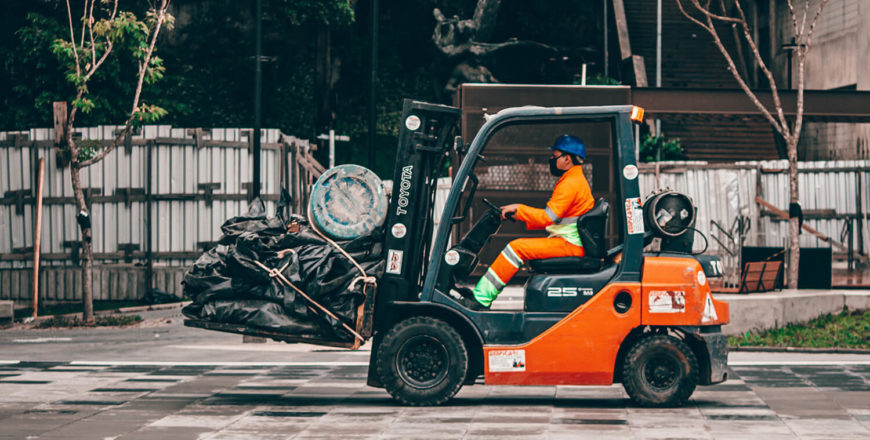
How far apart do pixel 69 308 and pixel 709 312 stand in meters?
14.0

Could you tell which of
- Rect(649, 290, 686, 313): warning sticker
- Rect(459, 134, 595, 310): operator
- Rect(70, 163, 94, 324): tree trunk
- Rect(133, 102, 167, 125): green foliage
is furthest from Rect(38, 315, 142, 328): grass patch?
Rect(649, 290, 686, 313): warning sticker

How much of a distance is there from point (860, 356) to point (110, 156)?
43.1 feet

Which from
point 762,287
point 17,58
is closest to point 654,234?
point 762,287

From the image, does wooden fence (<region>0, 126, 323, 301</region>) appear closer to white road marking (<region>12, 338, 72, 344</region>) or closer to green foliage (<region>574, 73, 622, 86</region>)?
white road marking (<region>12, 338, 72, 344</region>)

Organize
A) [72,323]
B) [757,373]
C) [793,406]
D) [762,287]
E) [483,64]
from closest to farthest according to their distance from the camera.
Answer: [793,406] < [757,373] < [762,287] < [72,323] < [483,64]

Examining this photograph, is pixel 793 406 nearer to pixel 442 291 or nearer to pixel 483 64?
pixel 442 291

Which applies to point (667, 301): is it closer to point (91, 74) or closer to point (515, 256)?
point (515, 256)

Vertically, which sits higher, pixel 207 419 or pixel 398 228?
pixel 398 228

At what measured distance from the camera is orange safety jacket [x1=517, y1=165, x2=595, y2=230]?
32.6ft

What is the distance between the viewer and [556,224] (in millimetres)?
10148

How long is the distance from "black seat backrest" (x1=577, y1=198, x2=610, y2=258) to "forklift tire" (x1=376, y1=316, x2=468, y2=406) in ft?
4.37

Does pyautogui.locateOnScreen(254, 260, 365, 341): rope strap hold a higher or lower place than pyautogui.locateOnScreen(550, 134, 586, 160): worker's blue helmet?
lower

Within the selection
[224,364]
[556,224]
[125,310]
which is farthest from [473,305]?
[125,310]

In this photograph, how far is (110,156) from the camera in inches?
851
